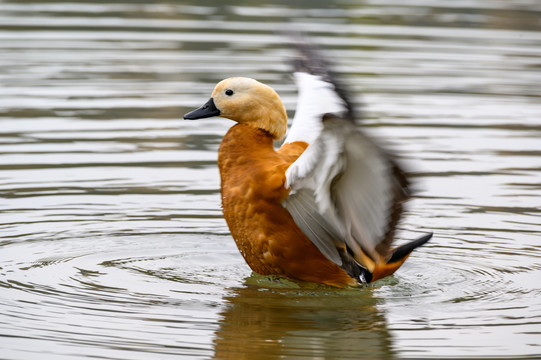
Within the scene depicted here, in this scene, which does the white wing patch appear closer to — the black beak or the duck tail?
the black beak

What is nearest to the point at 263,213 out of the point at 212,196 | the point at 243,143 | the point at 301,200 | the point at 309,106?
the point at 301,200

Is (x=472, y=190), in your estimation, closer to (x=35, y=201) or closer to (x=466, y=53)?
(x=35, y=201)

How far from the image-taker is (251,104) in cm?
638

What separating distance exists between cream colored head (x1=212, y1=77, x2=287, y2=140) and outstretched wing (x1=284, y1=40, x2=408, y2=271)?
1.08ft

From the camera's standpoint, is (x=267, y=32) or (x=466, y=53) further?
(x=267, y=32)

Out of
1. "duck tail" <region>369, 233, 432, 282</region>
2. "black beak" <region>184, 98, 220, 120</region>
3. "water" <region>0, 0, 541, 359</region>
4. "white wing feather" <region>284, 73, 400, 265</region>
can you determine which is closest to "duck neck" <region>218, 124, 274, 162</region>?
"black beak" <region>184, 98, 220, 120</region>

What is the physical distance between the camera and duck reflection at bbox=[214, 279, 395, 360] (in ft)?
17.4

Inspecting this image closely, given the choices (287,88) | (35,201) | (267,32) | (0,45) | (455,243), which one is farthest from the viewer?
(267,32)

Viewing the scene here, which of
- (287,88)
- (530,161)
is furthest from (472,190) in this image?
(287,88)

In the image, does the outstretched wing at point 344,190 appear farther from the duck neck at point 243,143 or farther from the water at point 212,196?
the duck neck at point 243,143

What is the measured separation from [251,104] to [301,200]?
72 cm

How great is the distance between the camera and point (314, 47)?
6.77 metres

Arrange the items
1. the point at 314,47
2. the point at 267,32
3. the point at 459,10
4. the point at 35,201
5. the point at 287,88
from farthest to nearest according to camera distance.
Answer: the point at 459,10
the point at 267,32
the point at 287,88
the point at 35,201
the point at 314,47

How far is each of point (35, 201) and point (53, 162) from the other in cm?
120
